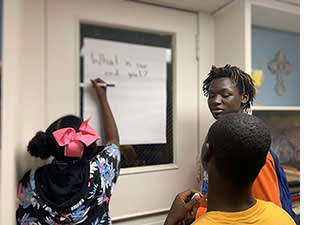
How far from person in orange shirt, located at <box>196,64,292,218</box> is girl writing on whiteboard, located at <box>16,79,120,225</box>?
332 millimetres

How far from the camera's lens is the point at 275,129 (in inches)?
29.8

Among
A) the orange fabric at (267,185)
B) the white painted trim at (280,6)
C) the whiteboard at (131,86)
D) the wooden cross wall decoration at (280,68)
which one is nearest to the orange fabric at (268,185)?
the orange fabric at (267,185)

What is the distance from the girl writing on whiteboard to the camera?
59 centimetres

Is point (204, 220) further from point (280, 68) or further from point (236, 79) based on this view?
point (280, 68)

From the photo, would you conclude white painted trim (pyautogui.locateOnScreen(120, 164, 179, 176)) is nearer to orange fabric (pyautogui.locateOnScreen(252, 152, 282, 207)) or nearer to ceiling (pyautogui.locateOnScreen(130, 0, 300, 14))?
orange fabric (pyautogui.locateOnScreen(252, 152, 282, 207))

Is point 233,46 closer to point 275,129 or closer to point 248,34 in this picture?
point 248,34

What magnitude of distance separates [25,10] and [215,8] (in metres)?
0.54

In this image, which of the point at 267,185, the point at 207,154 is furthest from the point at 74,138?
the point at 267,185

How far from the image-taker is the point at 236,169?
0.40m

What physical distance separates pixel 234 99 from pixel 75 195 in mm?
527

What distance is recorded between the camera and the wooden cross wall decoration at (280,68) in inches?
30.9

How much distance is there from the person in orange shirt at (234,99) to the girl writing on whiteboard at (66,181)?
33cm

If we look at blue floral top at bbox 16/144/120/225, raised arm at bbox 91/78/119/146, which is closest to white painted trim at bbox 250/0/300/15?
raised arm at bbox 91/78/119/146

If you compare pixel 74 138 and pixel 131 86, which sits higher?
pixel 131 86
